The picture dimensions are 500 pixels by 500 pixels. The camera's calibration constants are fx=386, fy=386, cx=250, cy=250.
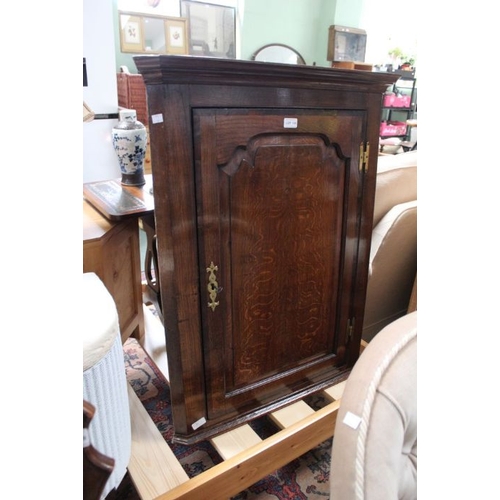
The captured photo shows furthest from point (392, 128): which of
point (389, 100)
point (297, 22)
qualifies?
point (297, 22)

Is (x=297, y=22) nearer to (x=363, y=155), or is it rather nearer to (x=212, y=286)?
(x=363, y=155)

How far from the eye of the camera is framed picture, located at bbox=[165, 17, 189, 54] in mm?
3975

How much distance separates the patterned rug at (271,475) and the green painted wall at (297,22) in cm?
425

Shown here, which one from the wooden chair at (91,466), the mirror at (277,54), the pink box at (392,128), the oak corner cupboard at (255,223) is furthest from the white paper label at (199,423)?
the pink box at (392,128)

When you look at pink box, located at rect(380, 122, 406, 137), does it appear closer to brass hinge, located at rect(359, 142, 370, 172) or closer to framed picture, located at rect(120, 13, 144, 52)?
framed picture, located at rect(120, 13, 144, 52)

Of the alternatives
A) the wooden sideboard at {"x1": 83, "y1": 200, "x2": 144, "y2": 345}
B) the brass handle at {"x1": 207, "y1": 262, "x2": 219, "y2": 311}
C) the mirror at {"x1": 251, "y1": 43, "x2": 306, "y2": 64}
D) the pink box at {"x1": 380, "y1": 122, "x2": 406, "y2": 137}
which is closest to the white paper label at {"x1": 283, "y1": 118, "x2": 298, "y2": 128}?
the brass handle at {"x1": 207, "y1": 262, "x2": 219, "y2": 311}

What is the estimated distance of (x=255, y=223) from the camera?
35.5 inches

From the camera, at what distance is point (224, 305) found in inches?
36.1

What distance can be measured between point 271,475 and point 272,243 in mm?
706
